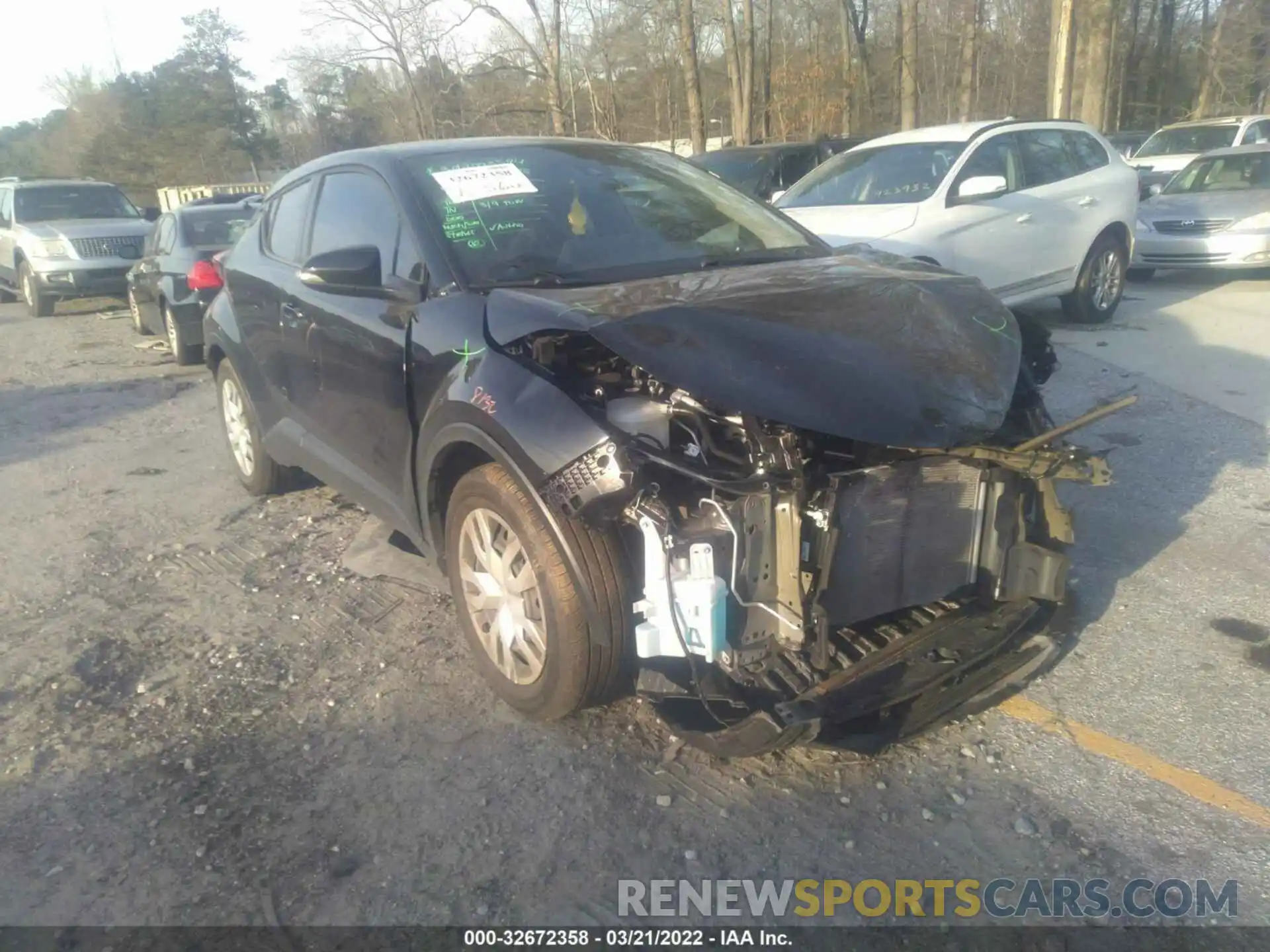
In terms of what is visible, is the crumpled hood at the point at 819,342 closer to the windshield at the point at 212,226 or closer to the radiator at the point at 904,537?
the radiator at the point at 904,537

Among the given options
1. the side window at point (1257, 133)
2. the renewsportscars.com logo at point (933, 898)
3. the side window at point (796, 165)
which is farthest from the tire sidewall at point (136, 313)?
the side window at point (1257, 133)

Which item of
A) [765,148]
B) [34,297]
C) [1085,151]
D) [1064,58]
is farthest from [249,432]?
[1064,58]

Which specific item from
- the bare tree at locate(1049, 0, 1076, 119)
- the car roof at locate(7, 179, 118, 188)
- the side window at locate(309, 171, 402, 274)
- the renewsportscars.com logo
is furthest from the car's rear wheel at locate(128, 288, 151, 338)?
the bare tree at locate(1049, 0, 1076, 119)

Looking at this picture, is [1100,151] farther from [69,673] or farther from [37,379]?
[37,379]

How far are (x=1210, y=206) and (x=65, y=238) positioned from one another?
1511cm

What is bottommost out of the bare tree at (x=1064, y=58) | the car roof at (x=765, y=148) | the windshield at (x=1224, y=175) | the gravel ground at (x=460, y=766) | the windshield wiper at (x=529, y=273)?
the gravel ground at (x=460, y=766)

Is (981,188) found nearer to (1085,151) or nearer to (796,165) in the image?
(1085,151)

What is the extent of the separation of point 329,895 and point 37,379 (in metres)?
9.02

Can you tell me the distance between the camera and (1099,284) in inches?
355

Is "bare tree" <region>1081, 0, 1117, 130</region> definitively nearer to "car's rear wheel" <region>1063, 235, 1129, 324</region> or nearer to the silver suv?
"car's rear wheel" <region>1063, 235, 1129, 324</region>

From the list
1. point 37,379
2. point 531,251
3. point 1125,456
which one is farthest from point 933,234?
point 37,379

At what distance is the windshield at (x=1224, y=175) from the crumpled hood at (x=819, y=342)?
10846mm

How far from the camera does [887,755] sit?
10.1ft

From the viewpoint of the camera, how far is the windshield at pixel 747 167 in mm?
12969
